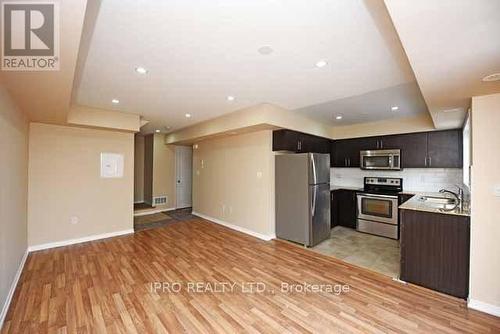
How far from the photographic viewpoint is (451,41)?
1.31 metres

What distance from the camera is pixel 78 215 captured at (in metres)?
4.11

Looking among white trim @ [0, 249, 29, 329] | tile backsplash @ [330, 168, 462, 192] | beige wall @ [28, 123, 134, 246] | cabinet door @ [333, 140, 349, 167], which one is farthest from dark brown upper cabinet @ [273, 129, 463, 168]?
white trim @ [0, 249, 29, 329]

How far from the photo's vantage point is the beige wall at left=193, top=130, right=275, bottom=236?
4.33 meters

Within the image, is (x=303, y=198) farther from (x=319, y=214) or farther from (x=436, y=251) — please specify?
(x=436, y=251)

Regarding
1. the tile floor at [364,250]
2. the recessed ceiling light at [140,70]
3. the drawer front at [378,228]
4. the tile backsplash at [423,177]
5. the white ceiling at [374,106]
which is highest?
the recessed ceiling light at [140,70]

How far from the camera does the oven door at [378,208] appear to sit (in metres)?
4.29

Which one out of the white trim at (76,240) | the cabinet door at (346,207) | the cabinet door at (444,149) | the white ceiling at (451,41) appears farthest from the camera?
the cabinet door at (346,207)

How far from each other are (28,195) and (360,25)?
202 inches

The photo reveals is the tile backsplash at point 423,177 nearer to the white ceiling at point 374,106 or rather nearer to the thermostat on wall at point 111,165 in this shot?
the white ceiling at point 374,106

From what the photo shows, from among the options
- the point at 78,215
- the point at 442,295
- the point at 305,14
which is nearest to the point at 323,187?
the point at 442,295

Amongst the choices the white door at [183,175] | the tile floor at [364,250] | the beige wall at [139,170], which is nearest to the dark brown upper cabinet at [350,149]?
the tile floor at [364,250]

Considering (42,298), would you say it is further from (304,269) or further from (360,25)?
(360,25)

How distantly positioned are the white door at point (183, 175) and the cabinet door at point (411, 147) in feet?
19.3

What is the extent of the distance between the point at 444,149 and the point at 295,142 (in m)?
2.71
